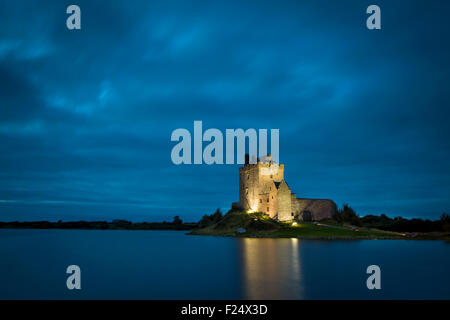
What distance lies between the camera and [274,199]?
69188mm

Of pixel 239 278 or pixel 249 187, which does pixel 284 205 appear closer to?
pixel 249 187

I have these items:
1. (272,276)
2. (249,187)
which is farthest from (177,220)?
(272,276)

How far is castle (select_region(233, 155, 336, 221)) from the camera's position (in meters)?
67.6

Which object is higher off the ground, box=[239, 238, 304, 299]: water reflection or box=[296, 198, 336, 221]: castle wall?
box=[296, 198, 336, 221]: castle wall

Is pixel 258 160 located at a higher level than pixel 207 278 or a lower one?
higher

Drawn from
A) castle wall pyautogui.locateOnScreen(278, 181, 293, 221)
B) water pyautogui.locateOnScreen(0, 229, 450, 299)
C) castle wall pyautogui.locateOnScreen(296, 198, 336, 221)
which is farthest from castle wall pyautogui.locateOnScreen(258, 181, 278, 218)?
water pyautogui.locateOnScreen(0, 229, 450, 299)

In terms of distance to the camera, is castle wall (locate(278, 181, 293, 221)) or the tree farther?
the tree

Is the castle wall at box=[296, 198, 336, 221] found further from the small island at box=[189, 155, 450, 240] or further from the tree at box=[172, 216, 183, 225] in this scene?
the tree at box=[172, 216, 183, 225]
